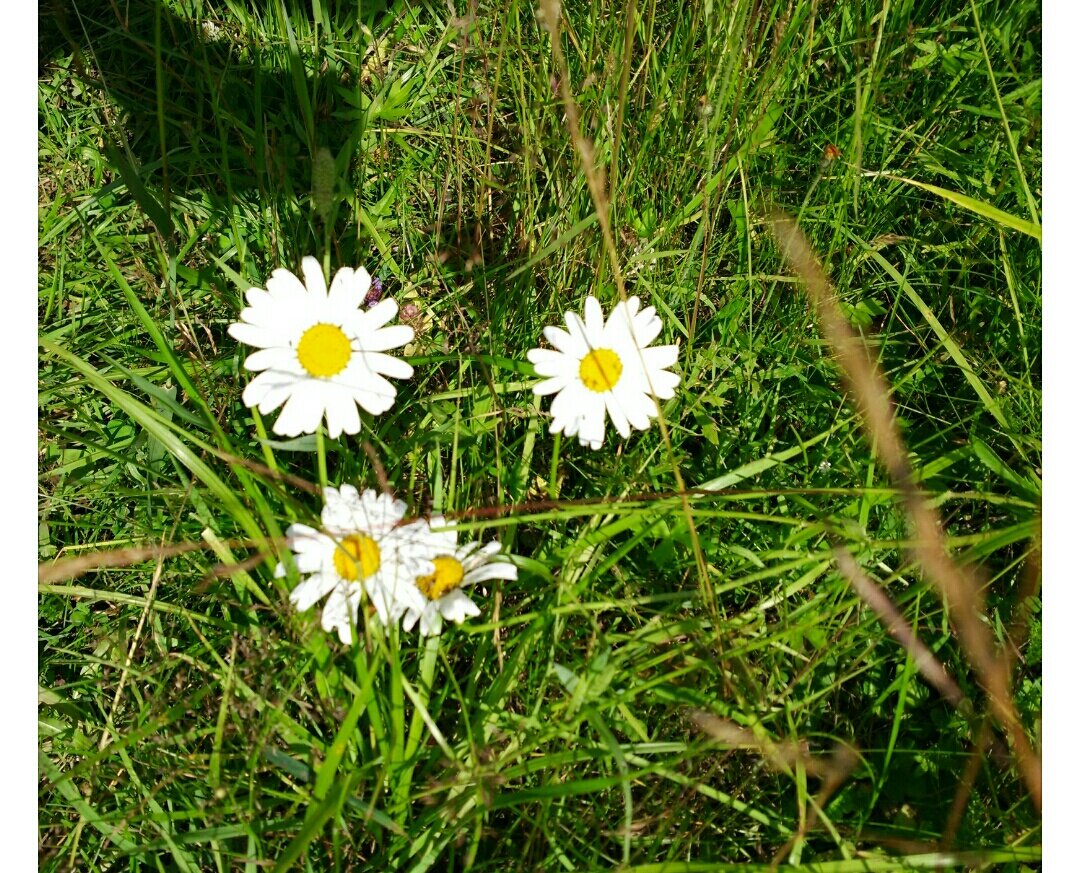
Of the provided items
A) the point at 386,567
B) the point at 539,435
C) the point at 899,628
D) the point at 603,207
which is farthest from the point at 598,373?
the point at 899,628

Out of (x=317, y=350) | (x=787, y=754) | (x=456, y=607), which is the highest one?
(x=317, y=350)

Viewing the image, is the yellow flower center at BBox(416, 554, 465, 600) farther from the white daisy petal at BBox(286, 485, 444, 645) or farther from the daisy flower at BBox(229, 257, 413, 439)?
the daisy flower at BBox(229, 257, 413, 439)

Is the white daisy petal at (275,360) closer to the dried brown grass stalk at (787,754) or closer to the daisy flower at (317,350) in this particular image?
the daisy flower at (317,350)

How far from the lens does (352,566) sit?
45.3 inches

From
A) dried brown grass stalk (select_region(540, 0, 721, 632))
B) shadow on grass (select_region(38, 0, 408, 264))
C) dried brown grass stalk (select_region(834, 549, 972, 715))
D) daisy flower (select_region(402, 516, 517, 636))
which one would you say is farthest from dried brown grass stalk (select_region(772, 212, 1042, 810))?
shadow on grass (select_region(38, 0, 408, 264))


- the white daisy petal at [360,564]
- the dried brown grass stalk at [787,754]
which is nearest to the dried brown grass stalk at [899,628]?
the dried brown grass stalk at [787,754]

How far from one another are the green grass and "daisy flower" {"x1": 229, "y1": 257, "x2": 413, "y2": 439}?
0.09 meters

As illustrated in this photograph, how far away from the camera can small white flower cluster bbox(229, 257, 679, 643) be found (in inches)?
45.8

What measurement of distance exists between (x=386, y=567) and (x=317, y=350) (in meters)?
0.36

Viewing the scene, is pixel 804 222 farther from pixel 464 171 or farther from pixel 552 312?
pixel 464 171

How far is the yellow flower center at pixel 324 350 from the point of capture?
49.8 inches

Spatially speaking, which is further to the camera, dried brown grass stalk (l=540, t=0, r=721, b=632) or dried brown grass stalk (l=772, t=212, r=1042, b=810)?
dried brown grass stalk (l=540, t=0, r=721, b=632)

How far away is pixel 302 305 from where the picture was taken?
51.0 inches

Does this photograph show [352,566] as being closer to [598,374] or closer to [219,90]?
[598,374]
